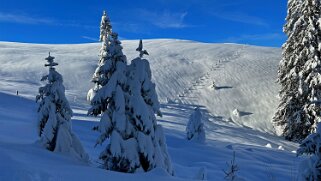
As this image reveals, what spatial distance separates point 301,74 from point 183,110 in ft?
57.1

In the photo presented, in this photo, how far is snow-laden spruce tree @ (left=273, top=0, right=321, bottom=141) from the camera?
30703mm

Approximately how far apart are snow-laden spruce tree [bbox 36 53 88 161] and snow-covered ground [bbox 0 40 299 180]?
0.56 metres

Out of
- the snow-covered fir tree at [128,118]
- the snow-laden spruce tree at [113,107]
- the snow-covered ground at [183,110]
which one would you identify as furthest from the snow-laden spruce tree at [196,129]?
the snow-laden spruce tree at [113,107]

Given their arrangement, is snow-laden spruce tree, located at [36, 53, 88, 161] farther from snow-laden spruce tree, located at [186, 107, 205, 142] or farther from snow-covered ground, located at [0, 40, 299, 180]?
snow-laden spruce tree, located at [186, 107, 205, 142]

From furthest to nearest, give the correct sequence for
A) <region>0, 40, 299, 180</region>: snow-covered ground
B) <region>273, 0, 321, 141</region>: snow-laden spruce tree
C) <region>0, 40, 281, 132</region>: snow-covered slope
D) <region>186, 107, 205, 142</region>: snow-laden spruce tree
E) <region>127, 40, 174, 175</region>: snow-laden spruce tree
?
<region>0, 40, 281, 132</region>: snow-covered slope
<region>273, 0, 321, 141</region>: snow-laden spruce tree
<region>186, 107, 205, 142</region>: snow-laden spruce tree
<region>127, 40, 174, 175</region>: snow-laden spruce tree
<region>0, 40, 299, 180</region>: snow-covered ground

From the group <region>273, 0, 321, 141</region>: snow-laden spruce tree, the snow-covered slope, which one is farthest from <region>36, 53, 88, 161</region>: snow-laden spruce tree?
the snow-covered slope

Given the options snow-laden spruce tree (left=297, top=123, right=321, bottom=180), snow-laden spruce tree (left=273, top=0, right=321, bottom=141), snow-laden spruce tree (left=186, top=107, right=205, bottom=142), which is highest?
snow-laden spruce tree (left=273, top=0, right=321, bottom=141)

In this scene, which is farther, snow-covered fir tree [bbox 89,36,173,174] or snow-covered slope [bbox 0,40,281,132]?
snow-covered slope [bbox 0,40,281,132]

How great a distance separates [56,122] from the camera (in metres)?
11.4

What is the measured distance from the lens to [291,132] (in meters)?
32.6

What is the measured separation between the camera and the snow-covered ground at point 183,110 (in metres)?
9.06

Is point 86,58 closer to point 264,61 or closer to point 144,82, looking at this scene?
point 264,61

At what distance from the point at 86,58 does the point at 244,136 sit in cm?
4454

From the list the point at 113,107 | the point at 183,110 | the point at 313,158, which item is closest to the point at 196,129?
the point at 113,107
